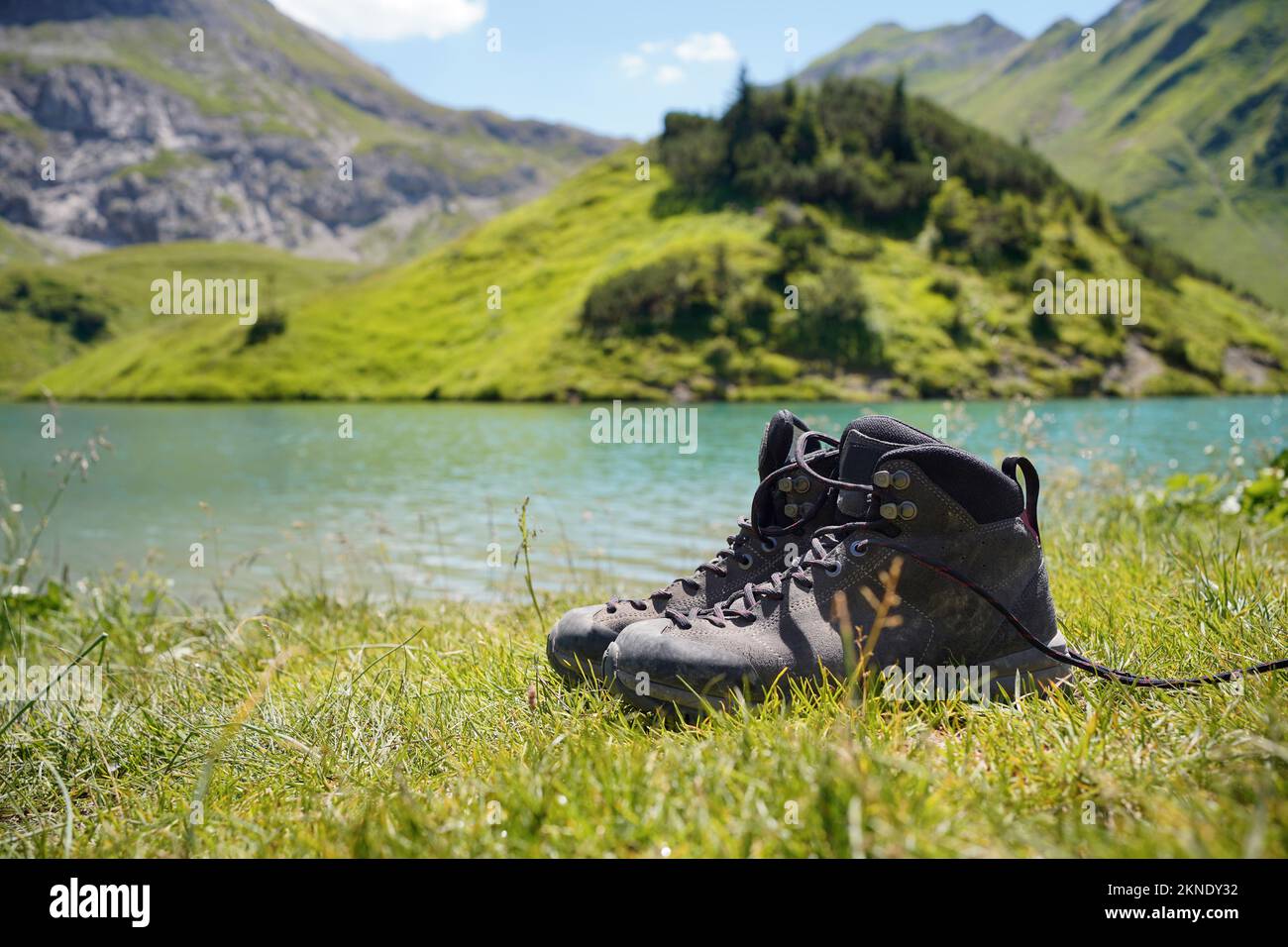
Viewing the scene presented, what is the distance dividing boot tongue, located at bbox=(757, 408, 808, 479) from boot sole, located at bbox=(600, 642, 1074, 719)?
0.95 m

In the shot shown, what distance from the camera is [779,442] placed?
3225 millimetres

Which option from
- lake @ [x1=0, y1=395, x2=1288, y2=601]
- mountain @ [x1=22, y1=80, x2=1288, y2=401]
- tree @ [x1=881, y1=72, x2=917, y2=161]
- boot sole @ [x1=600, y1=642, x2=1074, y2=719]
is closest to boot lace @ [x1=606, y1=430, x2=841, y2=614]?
boot sole @ [x1=600, y1=642, x2=1074, y2=719]

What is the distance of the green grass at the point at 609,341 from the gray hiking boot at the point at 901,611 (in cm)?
5792

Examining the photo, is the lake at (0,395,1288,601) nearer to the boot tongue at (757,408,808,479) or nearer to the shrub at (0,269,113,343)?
the boot tongue at (757,408,808,479)

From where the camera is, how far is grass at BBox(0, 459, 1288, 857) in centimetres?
168

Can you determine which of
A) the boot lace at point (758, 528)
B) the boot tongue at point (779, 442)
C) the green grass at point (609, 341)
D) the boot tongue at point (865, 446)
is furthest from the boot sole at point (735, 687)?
the green grass at point (609, 341)

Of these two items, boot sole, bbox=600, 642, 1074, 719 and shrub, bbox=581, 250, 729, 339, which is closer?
boot sole, bbox=600, 642, 1074, 719

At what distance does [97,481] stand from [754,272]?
201 ft

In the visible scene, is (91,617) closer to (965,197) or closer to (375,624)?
(375,624)

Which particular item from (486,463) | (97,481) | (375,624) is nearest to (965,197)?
(486,463)

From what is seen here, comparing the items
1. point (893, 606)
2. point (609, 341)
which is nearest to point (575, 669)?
point (893, 606)

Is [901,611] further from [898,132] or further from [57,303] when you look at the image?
A: [57,303]

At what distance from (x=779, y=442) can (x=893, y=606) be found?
31.0 inches
